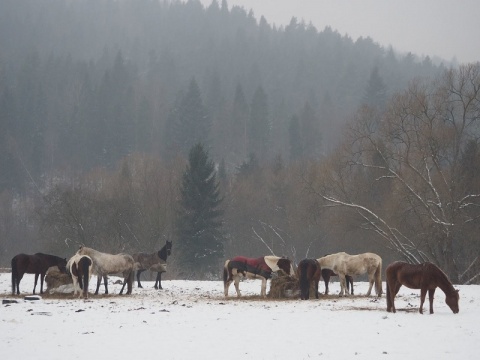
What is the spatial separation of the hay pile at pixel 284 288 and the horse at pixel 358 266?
1851 mm

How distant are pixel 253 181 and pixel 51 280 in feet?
157

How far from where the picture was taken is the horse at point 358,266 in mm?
19516

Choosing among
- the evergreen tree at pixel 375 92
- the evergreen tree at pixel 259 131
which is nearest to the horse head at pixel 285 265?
the evergreen tree at pixel 259 131

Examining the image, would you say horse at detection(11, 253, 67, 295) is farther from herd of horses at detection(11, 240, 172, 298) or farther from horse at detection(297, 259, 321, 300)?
horse at detection(297, 259, 321, 300)

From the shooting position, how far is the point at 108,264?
20.8 m

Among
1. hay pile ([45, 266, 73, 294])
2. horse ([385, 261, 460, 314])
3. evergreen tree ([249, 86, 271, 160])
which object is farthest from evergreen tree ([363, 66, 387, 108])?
horse ([385, 261, 460, 314])

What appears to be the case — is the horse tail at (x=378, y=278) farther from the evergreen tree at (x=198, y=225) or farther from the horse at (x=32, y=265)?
the evergreen tree at (x=198, y=225)

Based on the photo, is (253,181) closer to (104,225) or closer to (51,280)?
(104,225)

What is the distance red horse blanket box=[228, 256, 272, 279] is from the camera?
64.4 feet

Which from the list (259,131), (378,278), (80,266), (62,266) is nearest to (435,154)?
(378,278)

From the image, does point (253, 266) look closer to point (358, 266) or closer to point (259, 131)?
point (358, 266)

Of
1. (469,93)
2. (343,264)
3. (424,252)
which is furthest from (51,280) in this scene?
(469,93)

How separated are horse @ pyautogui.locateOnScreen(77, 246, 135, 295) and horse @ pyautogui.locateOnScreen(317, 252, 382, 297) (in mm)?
7986

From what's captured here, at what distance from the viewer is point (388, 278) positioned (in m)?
15.2
